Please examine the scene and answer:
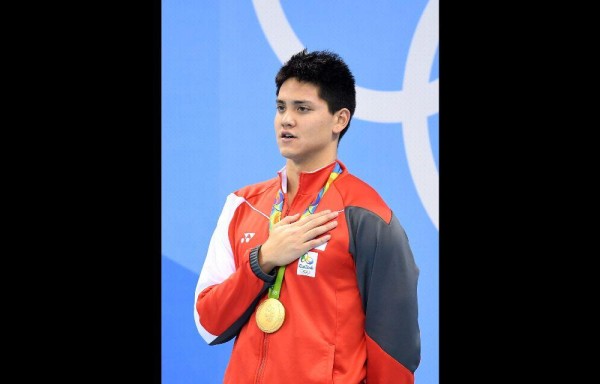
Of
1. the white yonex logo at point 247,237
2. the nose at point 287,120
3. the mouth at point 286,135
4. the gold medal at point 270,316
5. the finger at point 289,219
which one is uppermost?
the nose at point 287,120

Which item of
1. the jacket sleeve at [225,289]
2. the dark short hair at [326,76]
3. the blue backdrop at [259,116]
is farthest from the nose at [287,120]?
the blue backdrop at [259,116]

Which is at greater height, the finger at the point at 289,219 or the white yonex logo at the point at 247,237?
the finger at the point at 289,219

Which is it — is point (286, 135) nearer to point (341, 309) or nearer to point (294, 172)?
point (294, 172)

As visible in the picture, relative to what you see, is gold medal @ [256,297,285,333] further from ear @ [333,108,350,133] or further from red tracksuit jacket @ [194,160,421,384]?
ear @ [333,108,350,133]

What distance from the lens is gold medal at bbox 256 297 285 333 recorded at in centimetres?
296

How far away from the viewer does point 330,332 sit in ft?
9.65

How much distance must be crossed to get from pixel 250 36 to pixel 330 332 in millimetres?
1589

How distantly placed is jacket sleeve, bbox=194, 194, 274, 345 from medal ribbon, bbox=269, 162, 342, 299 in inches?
1.5

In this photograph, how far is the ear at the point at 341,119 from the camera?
10.4 feet

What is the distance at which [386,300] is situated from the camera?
9.61 feet

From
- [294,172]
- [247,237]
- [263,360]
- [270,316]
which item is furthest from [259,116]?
[263,360]

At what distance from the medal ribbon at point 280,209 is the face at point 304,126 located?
0.21ft

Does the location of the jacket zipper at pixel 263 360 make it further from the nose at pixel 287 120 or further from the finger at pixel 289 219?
the nose at pixel 287 120

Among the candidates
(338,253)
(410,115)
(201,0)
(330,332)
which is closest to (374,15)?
(410,115)
